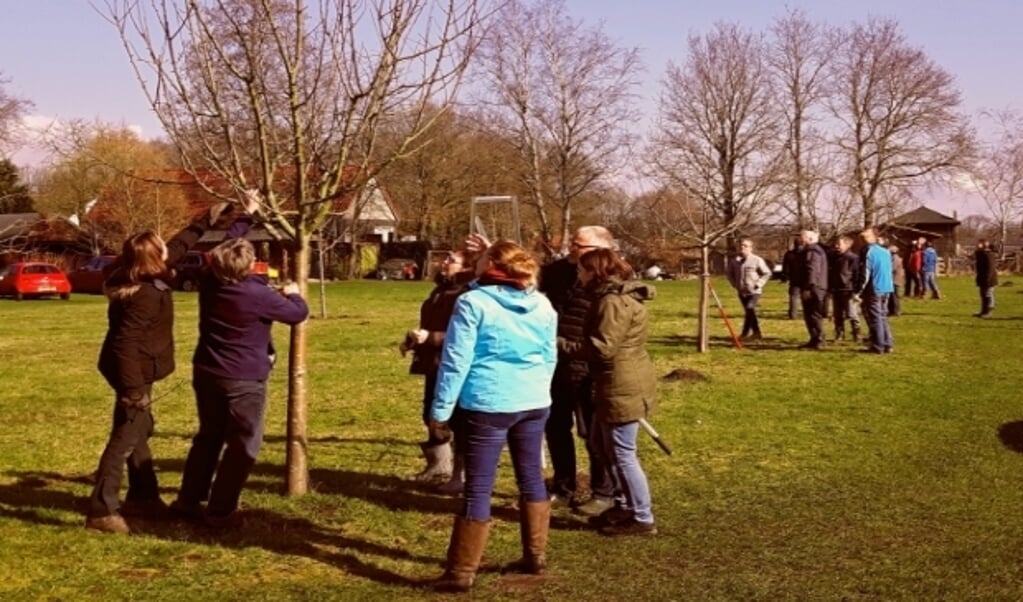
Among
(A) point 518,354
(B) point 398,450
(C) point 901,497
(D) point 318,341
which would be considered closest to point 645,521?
(A) point 518,354

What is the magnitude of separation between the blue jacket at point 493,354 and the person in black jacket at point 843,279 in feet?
41.9

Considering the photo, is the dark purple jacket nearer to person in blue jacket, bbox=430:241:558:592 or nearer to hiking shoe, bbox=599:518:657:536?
person in blue jacket, bbox=430:241:558:592

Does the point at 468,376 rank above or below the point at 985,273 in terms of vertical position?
below

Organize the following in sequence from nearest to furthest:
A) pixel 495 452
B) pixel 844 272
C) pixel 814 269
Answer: pixel 495 452
pixel 814 269
pixel 844 272

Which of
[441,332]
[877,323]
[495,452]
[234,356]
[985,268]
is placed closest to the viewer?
[495,452]

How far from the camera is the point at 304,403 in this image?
7133mm

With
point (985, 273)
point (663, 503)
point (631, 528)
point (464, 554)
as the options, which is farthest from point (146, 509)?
point (985, 273)

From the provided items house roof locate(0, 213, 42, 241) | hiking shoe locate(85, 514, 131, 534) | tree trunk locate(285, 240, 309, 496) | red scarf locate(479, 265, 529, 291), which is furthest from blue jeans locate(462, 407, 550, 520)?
house roof locate(0, 213, 42, 241)

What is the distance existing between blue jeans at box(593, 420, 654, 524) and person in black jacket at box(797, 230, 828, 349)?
→ 10.8 metres

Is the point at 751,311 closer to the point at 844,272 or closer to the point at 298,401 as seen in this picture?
the point at 844,272

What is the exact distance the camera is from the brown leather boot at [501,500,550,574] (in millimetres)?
5605

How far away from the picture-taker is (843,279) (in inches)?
683

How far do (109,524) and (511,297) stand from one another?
2875 millimetres

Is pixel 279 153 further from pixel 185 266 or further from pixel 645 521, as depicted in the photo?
pixel 185 266
